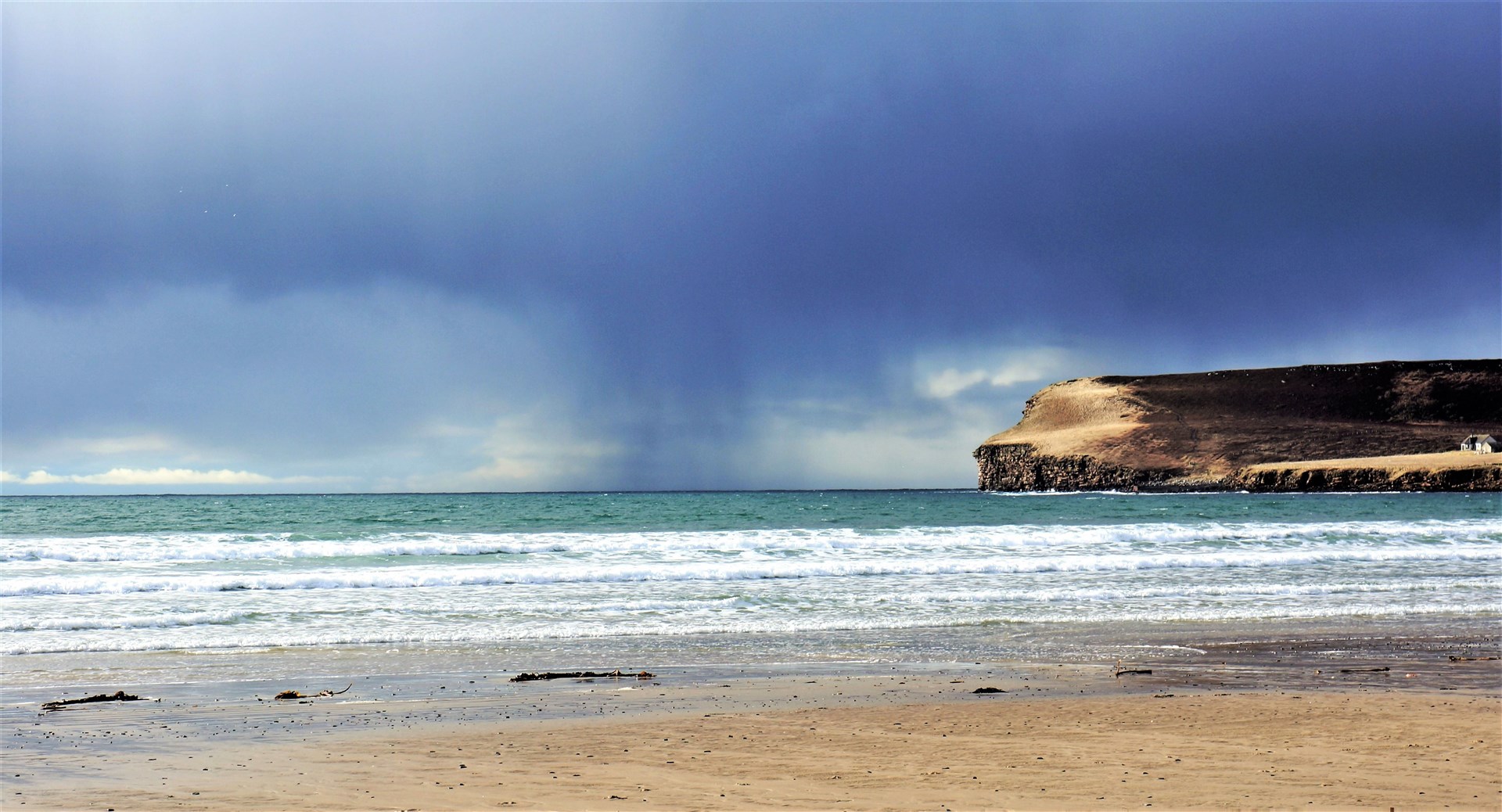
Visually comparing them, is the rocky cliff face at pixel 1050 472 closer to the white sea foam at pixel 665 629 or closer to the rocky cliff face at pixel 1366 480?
the rocky cliff face at pixel 1366 480

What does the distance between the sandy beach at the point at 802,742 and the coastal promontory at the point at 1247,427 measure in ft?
283

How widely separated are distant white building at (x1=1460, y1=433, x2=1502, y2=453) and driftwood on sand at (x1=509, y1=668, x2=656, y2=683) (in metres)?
95.8

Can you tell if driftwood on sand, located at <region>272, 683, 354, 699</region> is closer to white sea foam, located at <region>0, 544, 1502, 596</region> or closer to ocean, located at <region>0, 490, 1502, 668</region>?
ocean, located at <region>0, 490, 1502, 668</region>

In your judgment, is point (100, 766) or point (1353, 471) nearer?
point (100, 766)

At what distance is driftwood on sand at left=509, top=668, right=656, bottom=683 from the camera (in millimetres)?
8828

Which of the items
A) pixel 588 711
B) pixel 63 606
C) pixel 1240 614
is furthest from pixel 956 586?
pixel 63 606

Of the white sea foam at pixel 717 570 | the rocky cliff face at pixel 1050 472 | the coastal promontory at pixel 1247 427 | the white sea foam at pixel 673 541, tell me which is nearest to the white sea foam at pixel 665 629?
the white sea foam at pixel 717 570

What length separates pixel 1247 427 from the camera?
10394 cm

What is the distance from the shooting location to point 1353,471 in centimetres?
8056

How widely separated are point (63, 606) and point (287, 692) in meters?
8.79

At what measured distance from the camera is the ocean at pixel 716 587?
1130 cm

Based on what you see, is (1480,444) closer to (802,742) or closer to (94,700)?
(802,742)

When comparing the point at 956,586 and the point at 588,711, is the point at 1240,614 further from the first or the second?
the point at 588,711

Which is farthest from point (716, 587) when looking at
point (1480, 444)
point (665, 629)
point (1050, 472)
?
point (1050, 472)
